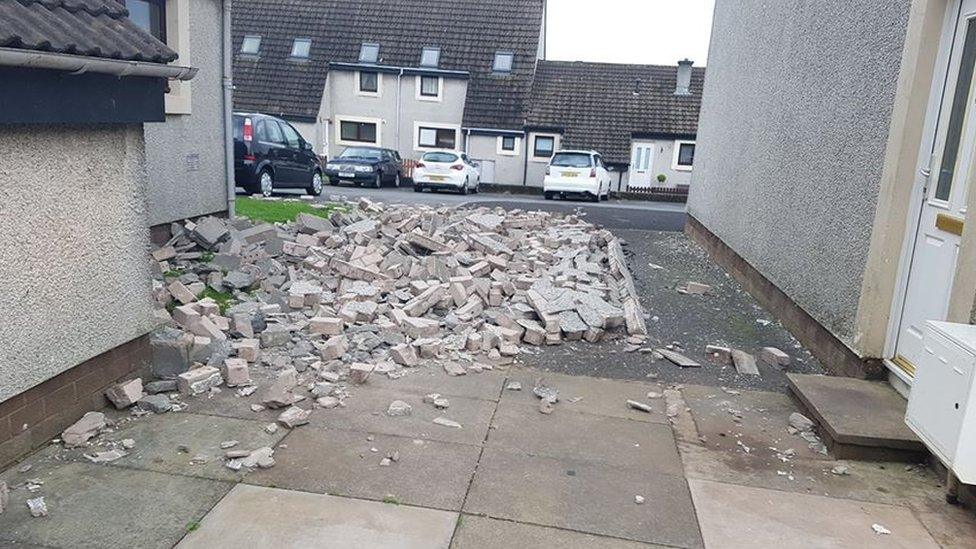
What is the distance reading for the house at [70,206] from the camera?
3.78 metres

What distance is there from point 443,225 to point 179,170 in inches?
166

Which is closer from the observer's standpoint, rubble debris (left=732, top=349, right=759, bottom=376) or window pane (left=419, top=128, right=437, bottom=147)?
rubble debris (left=732, top=349, right=759, bottom=376)

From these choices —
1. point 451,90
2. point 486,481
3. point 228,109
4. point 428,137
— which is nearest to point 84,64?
point 486,481

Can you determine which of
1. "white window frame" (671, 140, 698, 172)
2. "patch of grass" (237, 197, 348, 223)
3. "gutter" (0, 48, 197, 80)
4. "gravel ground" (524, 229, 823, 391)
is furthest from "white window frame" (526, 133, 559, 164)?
"gutter" (0, 48, 197, 80)

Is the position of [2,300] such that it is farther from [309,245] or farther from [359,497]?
[309,245]

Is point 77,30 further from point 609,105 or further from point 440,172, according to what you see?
point 609,105

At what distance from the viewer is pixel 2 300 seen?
3768 mm

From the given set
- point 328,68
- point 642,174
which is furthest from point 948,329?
point 328,68

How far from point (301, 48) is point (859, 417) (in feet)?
108

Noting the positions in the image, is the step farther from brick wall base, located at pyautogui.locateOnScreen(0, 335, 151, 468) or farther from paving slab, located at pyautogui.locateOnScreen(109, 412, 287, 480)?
brick wall base, located at pyautogui.locateOnScreen(0, 335, 151, 468)

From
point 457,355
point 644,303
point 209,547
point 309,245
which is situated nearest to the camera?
point 209,547

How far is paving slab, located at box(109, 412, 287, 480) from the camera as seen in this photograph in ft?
13.1

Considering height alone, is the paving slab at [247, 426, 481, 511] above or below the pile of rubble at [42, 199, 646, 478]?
below

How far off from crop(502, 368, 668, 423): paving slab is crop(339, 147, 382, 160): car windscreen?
20.5 m
